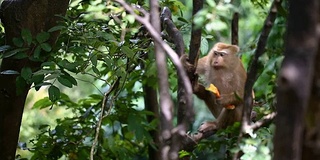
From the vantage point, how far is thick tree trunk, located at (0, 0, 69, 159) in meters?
2.96

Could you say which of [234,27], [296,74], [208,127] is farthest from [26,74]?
[296,74]

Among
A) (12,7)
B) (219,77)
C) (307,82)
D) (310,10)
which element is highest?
(12,7)

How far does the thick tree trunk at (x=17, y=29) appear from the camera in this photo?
296cm

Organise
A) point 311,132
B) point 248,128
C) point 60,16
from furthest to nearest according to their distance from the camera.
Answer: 1. point 60,16
2. point 248,128
3. point 311,132

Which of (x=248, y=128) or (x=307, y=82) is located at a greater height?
(x=307, y=82)

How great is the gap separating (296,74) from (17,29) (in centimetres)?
207

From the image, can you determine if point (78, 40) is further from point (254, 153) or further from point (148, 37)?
point (254, 153)

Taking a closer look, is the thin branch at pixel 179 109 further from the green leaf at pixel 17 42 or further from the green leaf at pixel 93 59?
the green leaf at pixel 17 42

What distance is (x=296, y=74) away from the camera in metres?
1.12

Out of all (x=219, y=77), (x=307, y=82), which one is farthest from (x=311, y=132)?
(x=219, y=77)

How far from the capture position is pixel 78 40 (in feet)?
9.44

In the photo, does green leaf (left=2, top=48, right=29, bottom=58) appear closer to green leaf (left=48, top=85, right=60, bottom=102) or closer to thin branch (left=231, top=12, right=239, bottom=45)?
green leaf (left=48, top=85, right=60, bottom=102)

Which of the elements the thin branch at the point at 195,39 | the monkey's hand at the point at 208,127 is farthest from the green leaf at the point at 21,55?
the monkey's hand at the point at 208,127

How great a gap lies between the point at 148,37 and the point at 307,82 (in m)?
2.02
